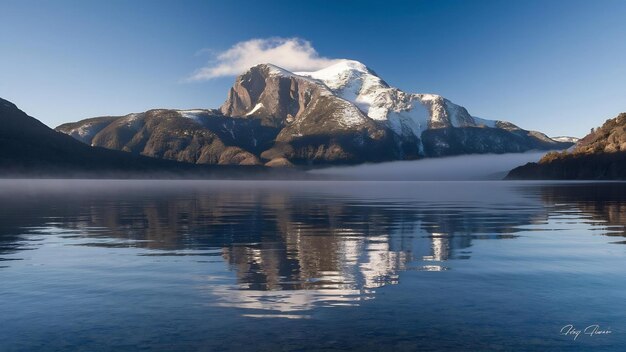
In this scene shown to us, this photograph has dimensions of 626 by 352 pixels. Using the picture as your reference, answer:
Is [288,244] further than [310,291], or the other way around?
[288,244]

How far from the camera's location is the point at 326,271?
76.9ft

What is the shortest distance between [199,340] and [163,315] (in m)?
3.02

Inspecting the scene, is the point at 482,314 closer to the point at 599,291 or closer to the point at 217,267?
A: the point at 599,291

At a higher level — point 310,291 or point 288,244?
point 288,244

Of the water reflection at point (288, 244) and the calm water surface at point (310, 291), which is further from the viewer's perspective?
the water reflection at point (288, 244)

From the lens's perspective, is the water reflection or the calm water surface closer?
the calm water surface

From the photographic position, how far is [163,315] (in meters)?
16.4

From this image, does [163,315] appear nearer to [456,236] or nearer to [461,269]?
[461,269]

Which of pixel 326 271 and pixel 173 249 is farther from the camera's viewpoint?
pixel 173 249

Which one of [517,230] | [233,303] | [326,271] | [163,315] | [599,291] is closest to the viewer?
[163,315]

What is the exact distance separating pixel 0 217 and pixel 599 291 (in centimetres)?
5621

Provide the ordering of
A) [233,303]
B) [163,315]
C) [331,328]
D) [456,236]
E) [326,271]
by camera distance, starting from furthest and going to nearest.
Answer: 1. [456,236]
2. [326,271]
3. [233,303]
4. [163,315]
5. [331,328]

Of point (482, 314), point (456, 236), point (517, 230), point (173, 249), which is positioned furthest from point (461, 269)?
point (517, 230)

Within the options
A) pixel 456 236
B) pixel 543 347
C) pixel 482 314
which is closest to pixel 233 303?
pixel 482 314
